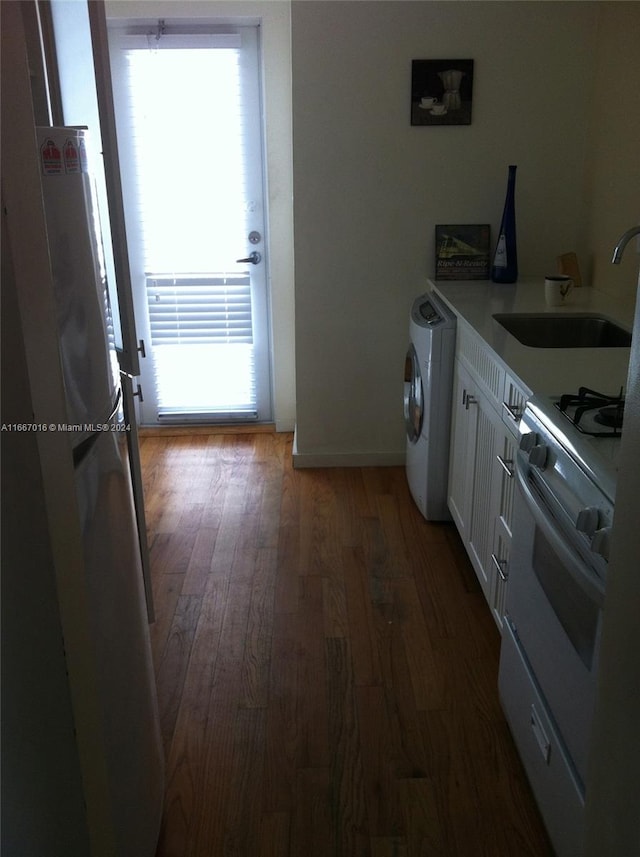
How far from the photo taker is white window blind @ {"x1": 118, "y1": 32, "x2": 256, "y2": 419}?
390 centimetres

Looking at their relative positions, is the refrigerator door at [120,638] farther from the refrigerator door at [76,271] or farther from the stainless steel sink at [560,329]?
the stainless steel sink at [560,329]

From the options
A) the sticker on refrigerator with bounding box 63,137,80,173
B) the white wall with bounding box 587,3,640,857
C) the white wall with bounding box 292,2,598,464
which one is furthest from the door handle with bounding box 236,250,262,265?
the white wall with bounding box 587,3,640,857

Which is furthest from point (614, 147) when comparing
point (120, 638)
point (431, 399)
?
point (120, 638)

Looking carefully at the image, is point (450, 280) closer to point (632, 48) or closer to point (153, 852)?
point (632, 48)

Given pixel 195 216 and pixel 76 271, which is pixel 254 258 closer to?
pixel 195 216

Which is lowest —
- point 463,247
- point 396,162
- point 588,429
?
point 588,429

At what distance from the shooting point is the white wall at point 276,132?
148 inches

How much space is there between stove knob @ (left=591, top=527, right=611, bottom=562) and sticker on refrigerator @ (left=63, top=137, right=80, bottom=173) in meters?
1.10

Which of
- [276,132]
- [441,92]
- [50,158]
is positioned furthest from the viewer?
[276,132]

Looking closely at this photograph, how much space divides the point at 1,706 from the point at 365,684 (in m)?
1.43

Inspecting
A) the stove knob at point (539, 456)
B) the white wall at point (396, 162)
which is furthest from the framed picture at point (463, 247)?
the stove knob at point (539, 456)

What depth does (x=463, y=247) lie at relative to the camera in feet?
11.9

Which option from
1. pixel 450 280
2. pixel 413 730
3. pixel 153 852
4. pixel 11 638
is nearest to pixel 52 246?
pixel 11 638

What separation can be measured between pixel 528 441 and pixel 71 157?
3.79ft
